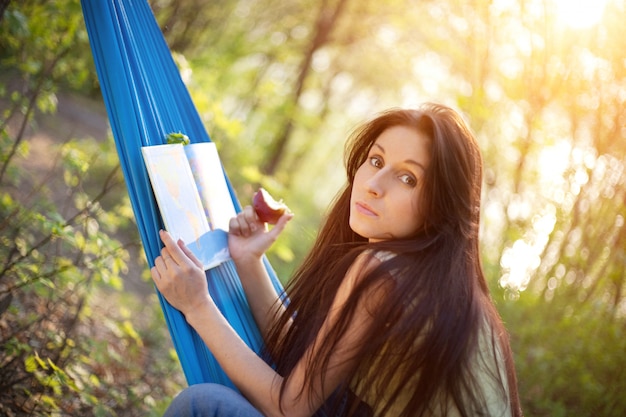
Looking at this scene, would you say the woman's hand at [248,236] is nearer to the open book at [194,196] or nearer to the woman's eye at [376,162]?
the open book at [194,196]

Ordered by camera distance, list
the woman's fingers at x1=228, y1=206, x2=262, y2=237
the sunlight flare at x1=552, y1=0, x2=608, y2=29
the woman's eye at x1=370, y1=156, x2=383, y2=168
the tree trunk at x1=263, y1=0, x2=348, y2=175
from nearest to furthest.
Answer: the woman's eye at x1=370, y1=156, x2=383, y2=168 < the woman's fingers at x1=228, y1=206, x2=262, y2=237 < the sunlight flare at x1=552, y1=0, x2=608, y2=29 < the tree trunk at x1=263, y1=0, x2=348, y2=175

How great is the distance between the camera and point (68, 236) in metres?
1.87

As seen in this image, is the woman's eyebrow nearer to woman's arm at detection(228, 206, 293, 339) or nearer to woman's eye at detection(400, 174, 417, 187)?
woman's eye at detection(400, 174, 417, 187)

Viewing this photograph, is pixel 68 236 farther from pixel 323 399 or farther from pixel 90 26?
pixel 323 399

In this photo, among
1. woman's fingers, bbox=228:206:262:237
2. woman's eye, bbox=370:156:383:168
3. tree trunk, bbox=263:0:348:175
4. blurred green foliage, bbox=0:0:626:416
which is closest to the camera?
woman's eye, bbox=370:156:383:168

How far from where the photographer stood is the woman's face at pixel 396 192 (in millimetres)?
1566

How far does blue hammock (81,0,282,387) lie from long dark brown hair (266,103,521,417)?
8.7 inches

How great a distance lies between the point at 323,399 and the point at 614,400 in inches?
101

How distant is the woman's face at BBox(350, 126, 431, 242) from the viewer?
157 cm

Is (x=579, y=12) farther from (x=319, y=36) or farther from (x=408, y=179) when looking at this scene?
(x=319, y=36)

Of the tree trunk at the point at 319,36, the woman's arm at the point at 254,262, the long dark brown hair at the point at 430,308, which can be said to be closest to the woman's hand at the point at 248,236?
the woman's arm at the point at 254,262

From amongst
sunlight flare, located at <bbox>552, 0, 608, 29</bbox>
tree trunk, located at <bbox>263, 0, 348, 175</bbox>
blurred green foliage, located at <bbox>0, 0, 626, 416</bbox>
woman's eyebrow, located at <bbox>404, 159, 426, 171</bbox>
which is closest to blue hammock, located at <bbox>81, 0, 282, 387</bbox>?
blurred green foliage, located at <bbox>0, 0, 626, 416</bbox>

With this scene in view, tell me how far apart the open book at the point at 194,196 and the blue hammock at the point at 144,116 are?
0.03 m

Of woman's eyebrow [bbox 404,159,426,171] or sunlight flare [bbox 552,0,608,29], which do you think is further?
sunlight flare [bbox 552,0,608,29]
